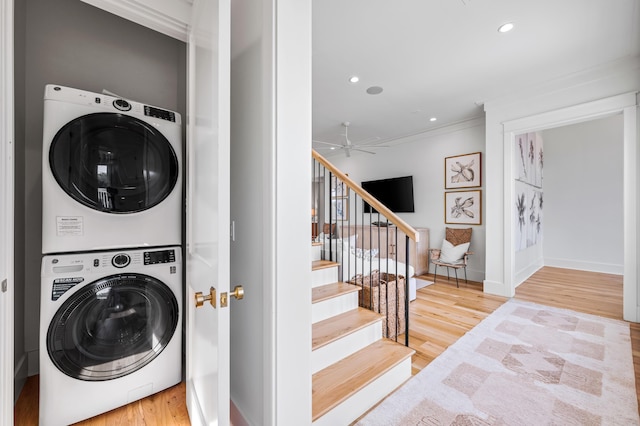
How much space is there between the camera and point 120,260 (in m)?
1.53

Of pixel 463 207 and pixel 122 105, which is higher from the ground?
pixel 122 105

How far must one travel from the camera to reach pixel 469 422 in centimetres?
149

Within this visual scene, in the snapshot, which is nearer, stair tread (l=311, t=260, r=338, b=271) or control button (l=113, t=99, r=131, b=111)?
control button (l=113, t=99, r=131, b=111)

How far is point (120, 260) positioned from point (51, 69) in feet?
4.50

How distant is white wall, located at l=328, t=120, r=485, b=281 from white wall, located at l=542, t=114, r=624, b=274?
2.42 m

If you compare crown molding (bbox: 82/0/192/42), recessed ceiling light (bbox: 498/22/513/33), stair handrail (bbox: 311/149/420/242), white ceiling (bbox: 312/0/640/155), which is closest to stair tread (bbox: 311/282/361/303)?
stair handrail (bbox: 311/149/420/242)

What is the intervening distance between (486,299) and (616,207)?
3.61 m

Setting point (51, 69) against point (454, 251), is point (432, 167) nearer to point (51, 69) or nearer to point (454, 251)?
point (454, 251)

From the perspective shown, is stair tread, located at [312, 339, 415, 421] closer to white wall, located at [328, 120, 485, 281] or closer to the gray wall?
the gray wall

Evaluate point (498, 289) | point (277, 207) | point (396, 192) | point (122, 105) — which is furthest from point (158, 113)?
point (396, 192)

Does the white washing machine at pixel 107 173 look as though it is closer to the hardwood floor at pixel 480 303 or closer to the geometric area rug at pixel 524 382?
the geometric area rug at pixel 524 382

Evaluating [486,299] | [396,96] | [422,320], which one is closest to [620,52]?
[396,96]
